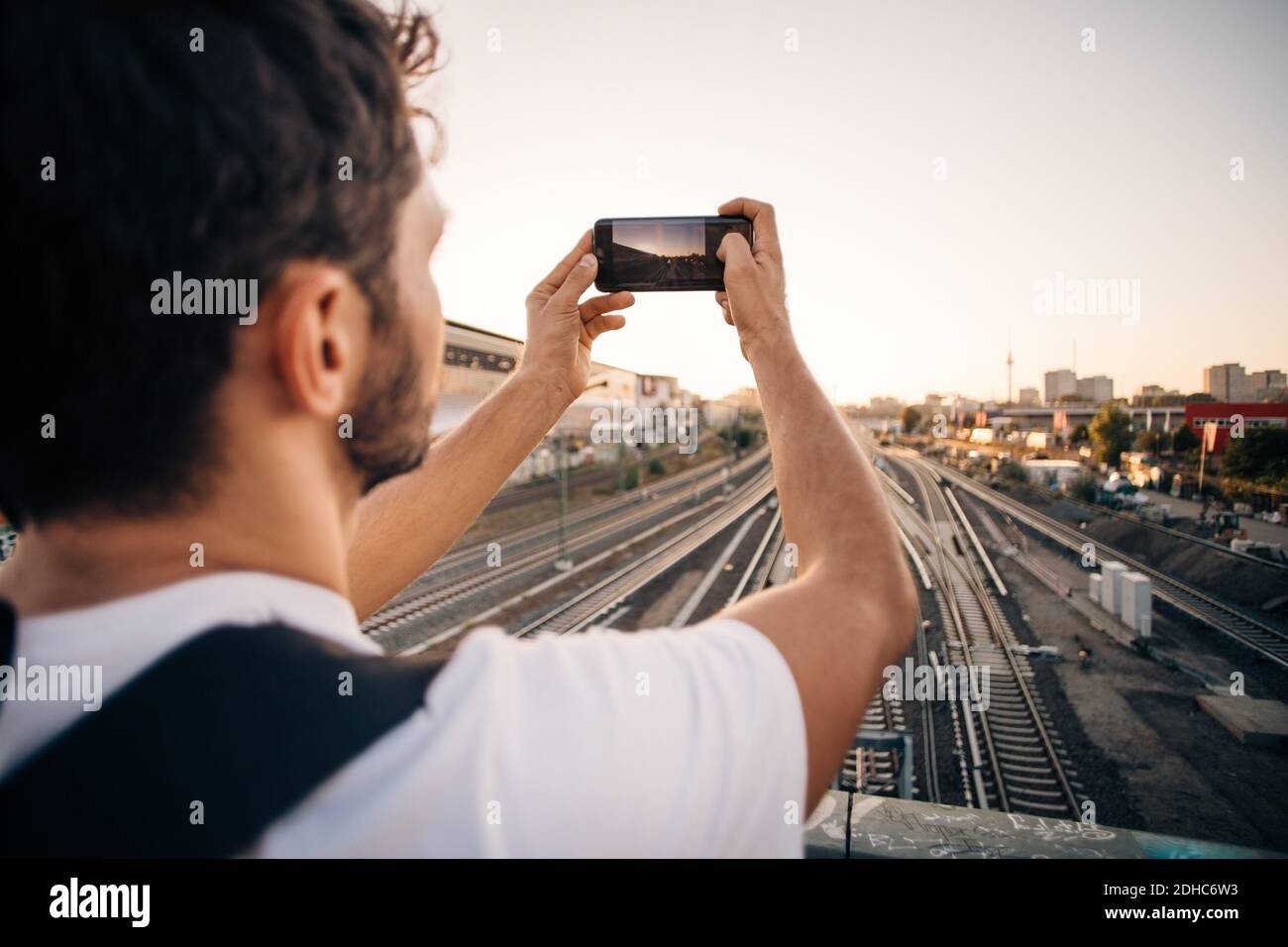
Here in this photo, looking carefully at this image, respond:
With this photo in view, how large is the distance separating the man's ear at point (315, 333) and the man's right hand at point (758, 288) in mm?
789

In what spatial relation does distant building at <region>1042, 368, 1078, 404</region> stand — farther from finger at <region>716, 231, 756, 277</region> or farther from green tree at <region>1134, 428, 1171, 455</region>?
finger at <region>716, 231, 756, 277</region>

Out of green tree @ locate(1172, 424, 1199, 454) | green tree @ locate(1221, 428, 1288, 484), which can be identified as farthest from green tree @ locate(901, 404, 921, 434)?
green tree @ locate(1221, 428, 1288, 484)

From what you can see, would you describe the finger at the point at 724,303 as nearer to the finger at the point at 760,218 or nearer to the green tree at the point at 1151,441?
the finger at the point at 760,218

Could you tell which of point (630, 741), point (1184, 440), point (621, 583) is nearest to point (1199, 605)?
point (1184, 440)

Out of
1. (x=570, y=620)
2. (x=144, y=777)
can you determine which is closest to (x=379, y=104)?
(x=144, y=777)

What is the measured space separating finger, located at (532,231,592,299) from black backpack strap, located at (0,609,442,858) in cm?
141

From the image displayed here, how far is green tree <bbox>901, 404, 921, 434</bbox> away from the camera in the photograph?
104062mm

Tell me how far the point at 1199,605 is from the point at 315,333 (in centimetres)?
2297

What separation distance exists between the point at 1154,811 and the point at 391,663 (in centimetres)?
1303

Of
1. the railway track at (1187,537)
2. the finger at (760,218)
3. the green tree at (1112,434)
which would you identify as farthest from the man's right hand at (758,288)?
the green tree at (1112,434)

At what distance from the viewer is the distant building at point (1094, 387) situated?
2638 inches
